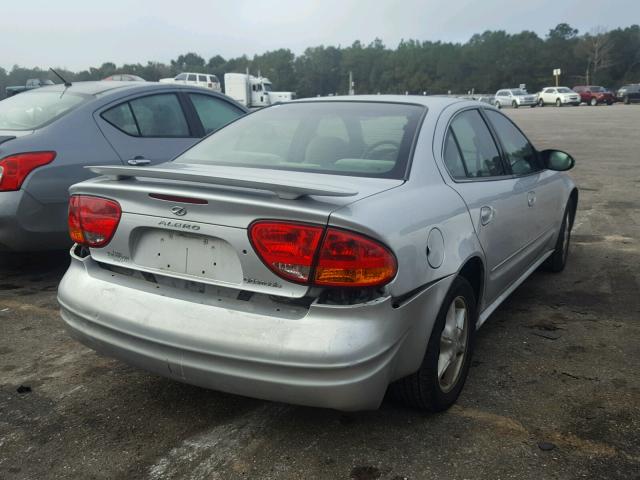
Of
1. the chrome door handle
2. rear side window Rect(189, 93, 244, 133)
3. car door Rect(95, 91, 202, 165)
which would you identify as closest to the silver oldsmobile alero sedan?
the chrome door handle

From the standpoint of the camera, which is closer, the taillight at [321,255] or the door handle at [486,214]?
the taillight at [321,255]

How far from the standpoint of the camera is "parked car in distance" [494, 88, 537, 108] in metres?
56.1

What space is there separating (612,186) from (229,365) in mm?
9058

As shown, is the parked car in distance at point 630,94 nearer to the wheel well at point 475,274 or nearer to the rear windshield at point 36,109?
the rear windshield at point 36,109

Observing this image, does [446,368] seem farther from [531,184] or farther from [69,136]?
[69,136]

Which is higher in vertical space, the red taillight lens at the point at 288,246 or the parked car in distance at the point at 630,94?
the red taillight lens at the point at 288,246

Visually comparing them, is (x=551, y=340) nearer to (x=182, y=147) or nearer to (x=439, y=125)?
(x=439, y=125)

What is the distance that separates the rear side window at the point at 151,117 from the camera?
5150 mm

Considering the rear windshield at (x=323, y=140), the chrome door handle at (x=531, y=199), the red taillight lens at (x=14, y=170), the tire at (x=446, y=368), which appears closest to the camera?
the tire at (x=446, y=368)

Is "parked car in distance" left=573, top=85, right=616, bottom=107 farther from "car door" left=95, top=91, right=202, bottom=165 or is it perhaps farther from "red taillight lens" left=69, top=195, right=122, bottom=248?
"red taillight lens" left=69, top=195, right=122, bottom=248

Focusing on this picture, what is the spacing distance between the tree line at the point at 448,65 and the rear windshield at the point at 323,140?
89832mm

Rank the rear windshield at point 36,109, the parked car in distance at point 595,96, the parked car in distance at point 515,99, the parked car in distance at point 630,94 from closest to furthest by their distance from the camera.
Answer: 1. the rear windshield at point 36,109
2. the parked car in distance at point 630,94
3. the parked car in distance at point 595,96
4. the parked car in distance at point 515,99

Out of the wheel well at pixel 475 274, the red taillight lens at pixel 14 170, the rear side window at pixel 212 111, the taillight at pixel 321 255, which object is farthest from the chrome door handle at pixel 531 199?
the red taillight lens at pixel 14 170

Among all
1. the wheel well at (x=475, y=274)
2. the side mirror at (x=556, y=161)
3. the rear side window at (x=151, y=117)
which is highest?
the rear side window at (x=151, y=117)
